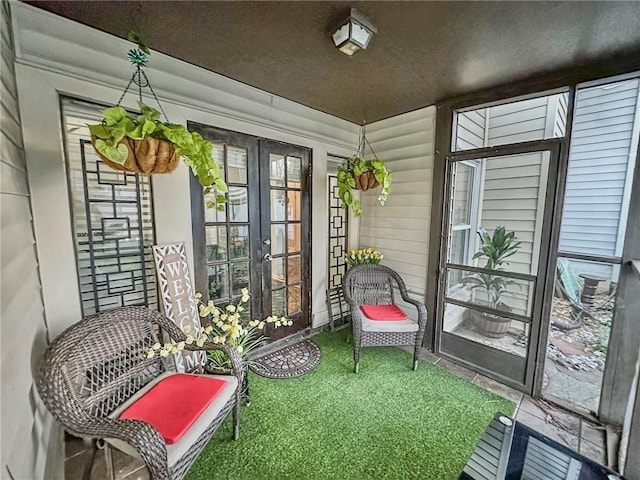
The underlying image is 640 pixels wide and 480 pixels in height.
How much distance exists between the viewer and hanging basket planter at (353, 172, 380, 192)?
101 inches

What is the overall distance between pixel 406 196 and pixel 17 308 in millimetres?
3072

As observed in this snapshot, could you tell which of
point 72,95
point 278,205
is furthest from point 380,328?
point 72,95

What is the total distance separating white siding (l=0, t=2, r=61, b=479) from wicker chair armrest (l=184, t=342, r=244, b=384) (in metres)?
0.70

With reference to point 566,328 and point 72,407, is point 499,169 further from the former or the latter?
point 72,407

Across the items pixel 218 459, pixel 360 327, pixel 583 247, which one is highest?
pixel 583 247

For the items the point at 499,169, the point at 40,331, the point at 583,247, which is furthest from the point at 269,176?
the point at 583,247

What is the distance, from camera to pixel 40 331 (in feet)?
4.73

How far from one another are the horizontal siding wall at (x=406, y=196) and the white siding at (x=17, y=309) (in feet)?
9.73

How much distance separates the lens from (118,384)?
1.48 metres

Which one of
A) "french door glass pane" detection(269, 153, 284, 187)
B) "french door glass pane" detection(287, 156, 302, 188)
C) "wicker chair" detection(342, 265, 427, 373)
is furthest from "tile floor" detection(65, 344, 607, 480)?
"french door glass pane" detection(287, 156, 302, 188)

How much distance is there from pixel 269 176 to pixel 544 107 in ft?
8.00

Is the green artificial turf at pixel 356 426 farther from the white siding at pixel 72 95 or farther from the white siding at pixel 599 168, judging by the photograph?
the white siding at pixel 599 168

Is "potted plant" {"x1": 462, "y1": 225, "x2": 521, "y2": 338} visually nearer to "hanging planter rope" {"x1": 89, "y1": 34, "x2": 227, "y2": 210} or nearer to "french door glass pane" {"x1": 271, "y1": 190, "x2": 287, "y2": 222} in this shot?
"french door glass pane" {"x1": 271, "y1": 190, "x2": 287, "y2": 222}

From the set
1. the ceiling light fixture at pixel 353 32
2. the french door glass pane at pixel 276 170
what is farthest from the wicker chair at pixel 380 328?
the ceiling light fixture at pixel 353 32
